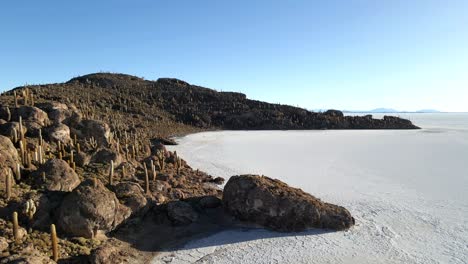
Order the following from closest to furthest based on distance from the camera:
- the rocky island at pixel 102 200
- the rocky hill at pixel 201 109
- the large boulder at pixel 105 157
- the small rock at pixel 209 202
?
the rocky island at pixel 102 200, the small rock at pixel 209 202, the large boulder at pixel 105 157, the rocky hill at pixel 201 109

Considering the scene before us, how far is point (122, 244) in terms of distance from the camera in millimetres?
8727

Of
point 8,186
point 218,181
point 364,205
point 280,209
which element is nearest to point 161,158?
point 218,181

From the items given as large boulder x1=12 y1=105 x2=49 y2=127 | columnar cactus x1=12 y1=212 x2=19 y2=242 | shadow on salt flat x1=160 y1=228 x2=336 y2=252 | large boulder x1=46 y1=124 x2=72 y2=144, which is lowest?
shadow on salt flat x1=160 y1=228 x2=336 y2=252

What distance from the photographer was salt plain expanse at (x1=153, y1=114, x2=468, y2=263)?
335 inches

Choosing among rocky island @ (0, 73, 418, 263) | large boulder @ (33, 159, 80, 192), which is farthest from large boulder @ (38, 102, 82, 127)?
large boulder @ (33, 159, 80, 192)

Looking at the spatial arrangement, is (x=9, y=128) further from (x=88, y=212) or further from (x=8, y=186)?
(x=88, y=212)

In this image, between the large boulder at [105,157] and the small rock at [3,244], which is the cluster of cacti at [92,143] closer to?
the large boulder at [105,157]

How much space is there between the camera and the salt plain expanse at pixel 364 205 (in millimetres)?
8516

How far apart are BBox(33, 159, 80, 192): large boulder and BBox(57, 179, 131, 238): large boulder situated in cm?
96

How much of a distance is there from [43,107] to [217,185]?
702cm

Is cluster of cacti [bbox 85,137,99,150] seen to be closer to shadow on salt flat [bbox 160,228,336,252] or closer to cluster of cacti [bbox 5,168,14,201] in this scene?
cluster of cacti [bbox 5,168,14,201]

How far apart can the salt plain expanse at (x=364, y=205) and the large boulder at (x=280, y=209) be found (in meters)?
0.29

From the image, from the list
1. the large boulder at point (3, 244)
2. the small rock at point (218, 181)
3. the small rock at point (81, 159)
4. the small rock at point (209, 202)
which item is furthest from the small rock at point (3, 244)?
the small rock at point (218, 181)

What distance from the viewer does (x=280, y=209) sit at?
389 inches
